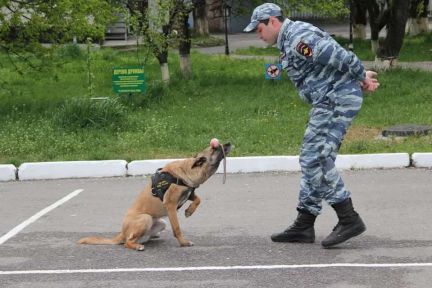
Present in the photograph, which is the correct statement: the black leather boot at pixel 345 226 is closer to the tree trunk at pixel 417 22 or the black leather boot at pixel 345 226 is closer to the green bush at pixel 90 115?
the green bush at pixel 90 115

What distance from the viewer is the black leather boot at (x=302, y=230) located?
616 cm

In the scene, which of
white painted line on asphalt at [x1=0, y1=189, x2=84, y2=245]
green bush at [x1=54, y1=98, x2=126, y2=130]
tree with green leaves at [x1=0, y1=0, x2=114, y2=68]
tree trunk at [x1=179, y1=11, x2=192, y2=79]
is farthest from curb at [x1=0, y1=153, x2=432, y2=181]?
tree trunk at [x1=179, y1=11, x2=192, y2=79]

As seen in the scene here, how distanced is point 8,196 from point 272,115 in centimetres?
570

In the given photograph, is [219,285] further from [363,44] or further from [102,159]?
[363,44]

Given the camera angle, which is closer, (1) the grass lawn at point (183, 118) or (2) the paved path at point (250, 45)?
(1) the grass lawn at point (183, 118)

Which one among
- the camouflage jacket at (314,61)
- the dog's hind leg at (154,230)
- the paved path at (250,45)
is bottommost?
the paved path at (250,45)

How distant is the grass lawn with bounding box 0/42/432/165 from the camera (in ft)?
35.0

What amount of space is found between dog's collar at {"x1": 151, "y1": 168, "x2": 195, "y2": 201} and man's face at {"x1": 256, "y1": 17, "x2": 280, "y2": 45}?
1324mm

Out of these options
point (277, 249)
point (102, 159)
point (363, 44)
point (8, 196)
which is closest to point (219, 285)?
point (277, 249)

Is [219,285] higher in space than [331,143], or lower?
lower

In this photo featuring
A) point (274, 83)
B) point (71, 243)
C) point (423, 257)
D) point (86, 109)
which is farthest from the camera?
point (274, 83)

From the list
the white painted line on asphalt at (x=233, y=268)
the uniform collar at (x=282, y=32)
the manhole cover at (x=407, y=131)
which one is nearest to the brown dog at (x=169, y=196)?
the white painted line on asphalt at (x=233, y=268)

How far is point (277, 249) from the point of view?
6.04 m

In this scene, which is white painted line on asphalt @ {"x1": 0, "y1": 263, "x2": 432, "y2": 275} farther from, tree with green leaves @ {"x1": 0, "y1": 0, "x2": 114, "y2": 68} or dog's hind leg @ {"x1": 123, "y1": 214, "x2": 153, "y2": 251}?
tree with green leaves @ {"x1": 0, "y1": 0, "x2": 114, "y2": 68}
